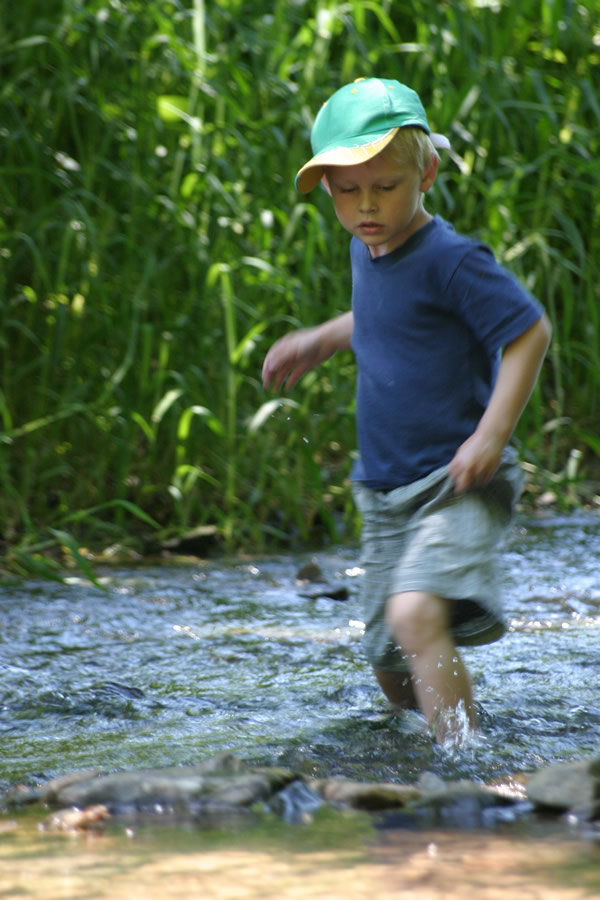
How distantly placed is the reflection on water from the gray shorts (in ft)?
0.47

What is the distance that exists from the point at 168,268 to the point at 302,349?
5.67 feet

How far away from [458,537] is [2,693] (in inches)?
33.5

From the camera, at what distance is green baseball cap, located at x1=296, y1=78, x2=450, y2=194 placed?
6.48ft

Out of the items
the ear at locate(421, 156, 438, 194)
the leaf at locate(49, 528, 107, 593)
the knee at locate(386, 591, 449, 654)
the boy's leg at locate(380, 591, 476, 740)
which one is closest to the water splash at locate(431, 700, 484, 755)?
the boy's leg at locate(380, 591, 476, 740)

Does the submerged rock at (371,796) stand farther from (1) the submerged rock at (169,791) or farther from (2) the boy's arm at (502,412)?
(2) the boy's arm at (502,412)

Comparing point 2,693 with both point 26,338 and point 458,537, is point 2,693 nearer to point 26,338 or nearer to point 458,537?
point 458,537

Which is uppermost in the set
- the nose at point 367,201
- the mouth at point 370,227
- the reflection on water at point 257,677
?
the nose at point 367,201

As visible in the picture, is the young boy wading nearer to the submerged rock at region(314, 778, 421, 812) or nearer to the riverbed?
the riverbed

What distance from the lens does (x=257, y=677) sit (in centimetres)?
238

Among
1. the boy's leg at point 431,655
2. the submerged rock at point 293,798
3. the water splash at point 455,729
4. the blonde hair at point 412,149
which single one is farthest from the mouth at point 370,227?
the submerged rock at point 293,798

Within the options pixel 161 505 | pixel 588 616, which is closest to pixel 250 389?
pixel 161 505

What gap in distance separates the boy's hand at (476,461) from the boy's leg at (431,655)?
0.61 feet

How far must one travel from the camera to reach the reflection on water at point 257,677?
6.05 feet

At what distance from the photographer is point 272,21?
4309 mm
